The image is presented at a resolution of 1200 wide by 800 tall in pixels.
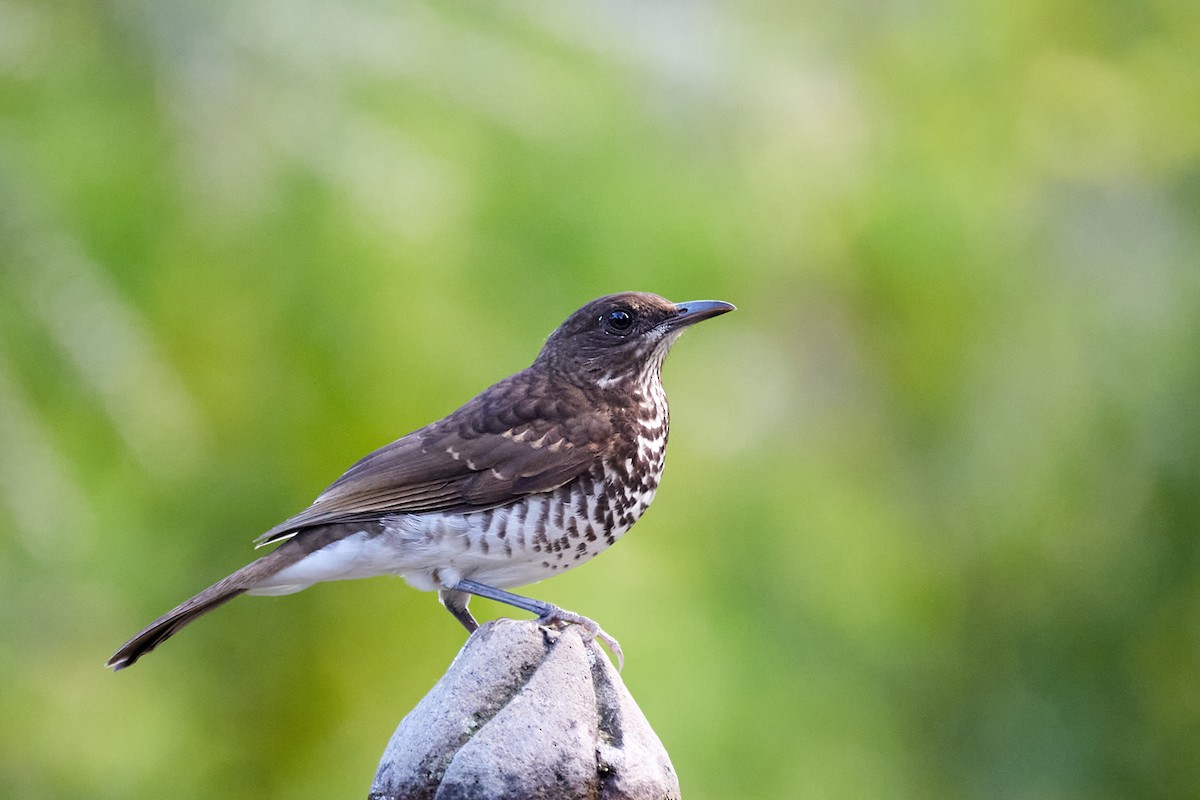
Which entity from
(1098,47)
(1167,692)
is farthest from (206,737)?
(1098,47)

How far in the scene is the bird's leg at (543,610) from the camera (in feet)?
12.4

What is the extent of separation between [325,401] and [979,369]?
3.45 meters

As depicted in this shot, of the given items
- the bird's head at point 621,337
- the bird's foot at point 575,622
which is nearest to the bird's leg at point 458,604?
the bird's foot at point 575,622

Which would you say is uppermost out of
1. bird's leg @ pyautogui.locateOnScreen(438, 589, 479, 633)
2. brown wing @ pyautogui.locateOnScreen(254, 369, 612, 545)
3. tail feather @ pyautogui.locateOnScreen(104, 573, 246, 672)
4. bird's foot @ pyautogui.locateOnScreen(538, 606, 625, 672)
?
brown wing @ pyautogui.locateOnScreen(254, 369, 612, 545)

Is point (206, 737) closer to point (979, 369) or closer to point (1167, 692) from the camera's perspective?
point (979, 369)

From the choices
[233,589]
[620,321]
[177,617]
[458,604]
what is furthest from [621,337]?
[177,617]

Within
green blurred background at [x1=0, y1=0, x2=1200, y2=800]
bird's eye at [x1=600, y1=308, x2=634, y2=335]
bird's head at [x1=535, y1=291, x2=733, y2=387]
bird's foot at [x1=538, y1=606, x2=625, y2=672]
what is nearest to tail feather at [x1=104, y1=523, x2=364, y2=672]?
Answer: bird's foot at [x1=538, y1=606, x2=625, y2=672]

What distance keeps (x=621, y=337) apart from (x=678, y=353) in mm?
2651

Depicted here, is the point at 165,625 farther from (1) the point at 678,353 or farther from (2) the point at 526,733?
(1) the point at 678,353

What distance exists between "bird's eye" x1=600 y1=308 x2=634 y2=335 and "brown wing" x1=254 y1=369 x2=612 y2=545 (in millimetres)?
281

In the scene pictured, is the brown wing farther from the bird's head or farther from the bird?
the bird's head

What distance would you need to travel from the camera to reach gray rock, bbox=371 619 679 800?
3.18m

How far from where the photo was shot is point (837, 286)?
7754 millimetres

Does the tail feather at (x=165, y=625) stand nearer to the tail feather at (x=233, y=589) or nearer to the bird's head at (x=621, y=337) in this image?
the tail feather at (x=233, y=589)
